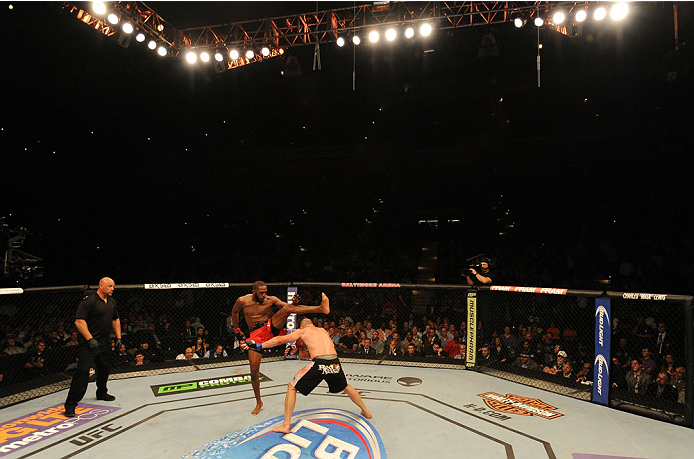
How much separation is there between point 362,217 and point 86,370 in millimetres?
12809

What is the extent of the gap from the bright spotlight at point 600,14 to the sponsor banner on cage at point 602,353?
5178mm

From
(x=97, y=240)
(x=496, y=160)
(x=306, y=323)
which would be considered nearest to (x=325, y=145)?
(x=496, y=160)

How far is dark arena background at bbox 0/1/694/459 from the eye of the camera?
491 cm

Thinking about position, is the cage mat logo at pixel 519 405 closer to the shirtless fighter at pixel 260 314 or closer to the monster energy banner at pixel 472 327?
the monster energy banner at pixel 472 327

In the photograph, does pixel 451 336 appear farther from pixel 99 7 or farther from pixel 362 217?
pixel 362 217

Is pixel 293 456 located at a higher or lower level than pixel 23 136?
lower

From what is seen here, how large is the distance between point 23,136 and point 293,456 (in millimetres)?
12884

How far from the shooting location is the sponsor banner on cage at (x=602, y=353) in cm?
526

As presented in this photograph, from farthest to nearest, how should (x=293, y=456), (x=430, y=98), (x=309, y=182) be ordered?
(x=309, y=182), (x=430, y=98), (x=293, y=456)

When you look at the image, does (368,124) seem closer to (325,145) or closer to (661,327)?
(325,145)

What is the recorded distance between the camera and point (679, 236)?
11859 mm

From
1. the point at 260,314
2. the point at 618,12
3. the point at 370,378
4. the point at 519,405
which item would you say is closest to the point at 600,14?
the point at 618,12

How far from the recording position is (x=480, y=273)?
7.16 m

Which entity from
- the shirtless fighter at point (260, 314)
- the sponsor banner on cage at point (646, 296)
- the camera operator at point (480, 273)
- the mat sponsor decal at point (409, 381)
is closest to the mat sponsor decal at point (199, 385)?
the shirtless fighter at point (260, 314)
